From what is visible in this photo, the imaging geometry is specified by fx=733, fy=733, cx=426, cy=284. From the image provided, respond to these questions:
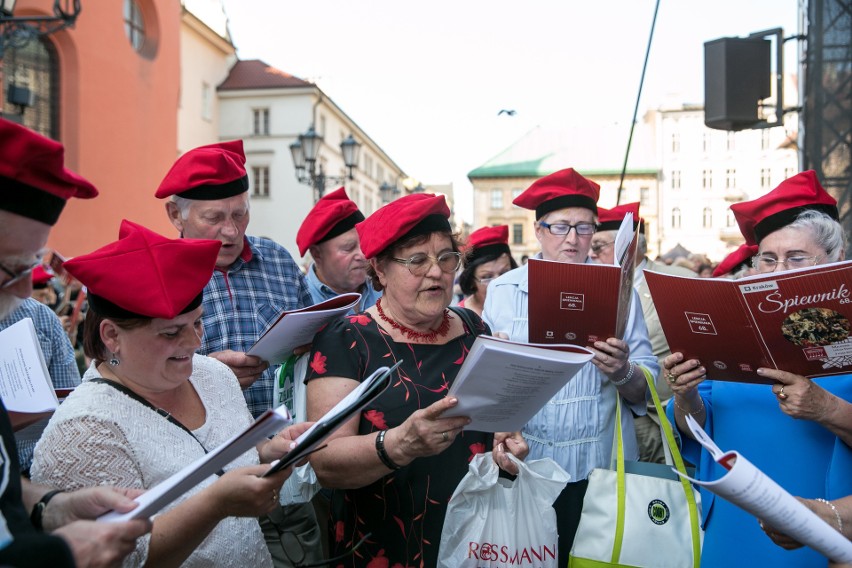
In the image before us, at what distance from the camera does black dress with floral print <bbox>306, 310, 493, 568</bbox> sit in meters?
2.64

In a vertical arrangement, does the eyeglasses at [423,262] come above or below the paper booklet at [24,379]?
above

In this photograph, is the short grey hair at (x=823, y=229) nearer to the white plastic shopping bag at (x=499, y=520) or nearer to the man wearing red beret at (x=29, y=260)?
the white plastic shopping bag at (x=499, y=520)

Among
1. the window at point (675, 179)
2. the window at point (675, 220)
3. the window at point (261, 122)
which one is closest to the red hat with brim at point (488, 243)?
the window at point (261, 122)

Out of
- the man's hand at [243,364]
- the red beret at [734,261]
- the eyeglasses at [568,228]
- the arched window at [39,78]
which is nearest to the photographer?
the man's hand at [243,364]

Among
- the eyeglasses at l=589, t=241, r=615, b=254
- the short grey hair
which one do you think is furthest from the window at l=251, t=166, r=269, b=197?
the short grey hair

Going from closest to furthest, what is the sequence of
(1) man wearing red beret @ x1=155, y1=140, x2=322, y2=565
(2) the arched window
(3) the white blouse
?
(3) the white blouse < (1) man wearing red beret @ x1=155, y1=140, x2=322, y2=565 < (2) the arched window

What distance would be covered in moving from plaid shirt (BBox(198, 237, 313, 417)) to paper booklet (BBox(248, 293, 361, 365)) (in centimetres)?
43

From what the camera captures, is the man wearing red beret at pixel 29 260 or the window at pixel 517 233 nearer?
the man wearing red beret at pixel 29 260

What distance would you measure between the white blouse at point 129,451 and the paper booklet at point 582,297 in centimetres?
129

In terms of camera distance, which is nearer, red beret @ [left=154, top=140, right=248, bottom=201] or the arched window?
red beret @ [left=154, top=140, right=248, bottom=201]

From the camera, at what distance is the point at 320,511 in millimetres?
3914

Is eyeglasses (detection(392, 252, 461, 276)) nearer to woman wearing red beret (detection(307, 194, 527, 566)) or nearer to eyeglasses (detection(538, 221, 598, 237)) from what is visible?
woman wearing red beret (detection(307, 194, 527, 566))

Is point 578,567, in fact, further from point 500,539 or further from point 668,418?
point 668,418

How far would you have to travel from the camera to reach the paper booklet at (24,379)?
223cm
